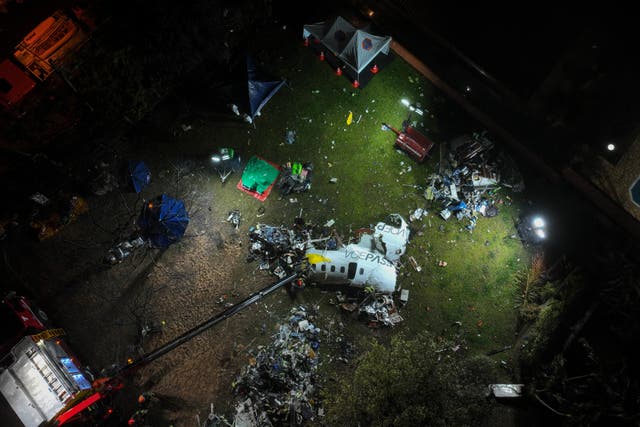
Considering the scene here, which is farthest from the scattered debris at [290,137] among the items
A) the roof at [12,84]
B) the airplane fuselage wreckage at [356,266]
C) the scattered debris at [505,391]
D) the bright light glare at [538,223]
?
the scattered debris at [505,391]

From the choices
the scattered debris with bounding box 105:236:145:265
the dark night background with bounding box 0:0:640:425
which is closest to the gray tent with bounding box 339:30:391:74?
the dark night background with bounding box 0:0:640:425

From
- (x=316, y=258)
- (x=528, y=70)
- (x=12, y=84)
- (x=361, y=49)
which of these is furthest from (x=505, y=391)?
(x=12, y=84)

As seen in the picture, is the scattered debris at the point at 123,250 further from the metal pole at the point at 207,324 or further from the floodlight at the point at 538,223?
the floodlight at the point at 538,223

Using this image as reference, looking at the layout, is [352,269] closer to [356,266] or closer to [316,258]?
[356,266]

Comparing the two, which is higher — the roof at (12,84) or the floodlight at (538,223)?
the roof at (12,84)

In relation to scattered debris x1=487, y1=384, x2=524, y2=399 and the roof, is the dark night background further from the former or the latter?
the roof

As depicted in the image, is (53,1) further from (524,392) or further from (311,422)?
(524,392)

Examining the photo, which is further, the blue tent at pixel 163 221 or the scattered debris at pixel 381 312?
the scattered debris at pixel 381 312
